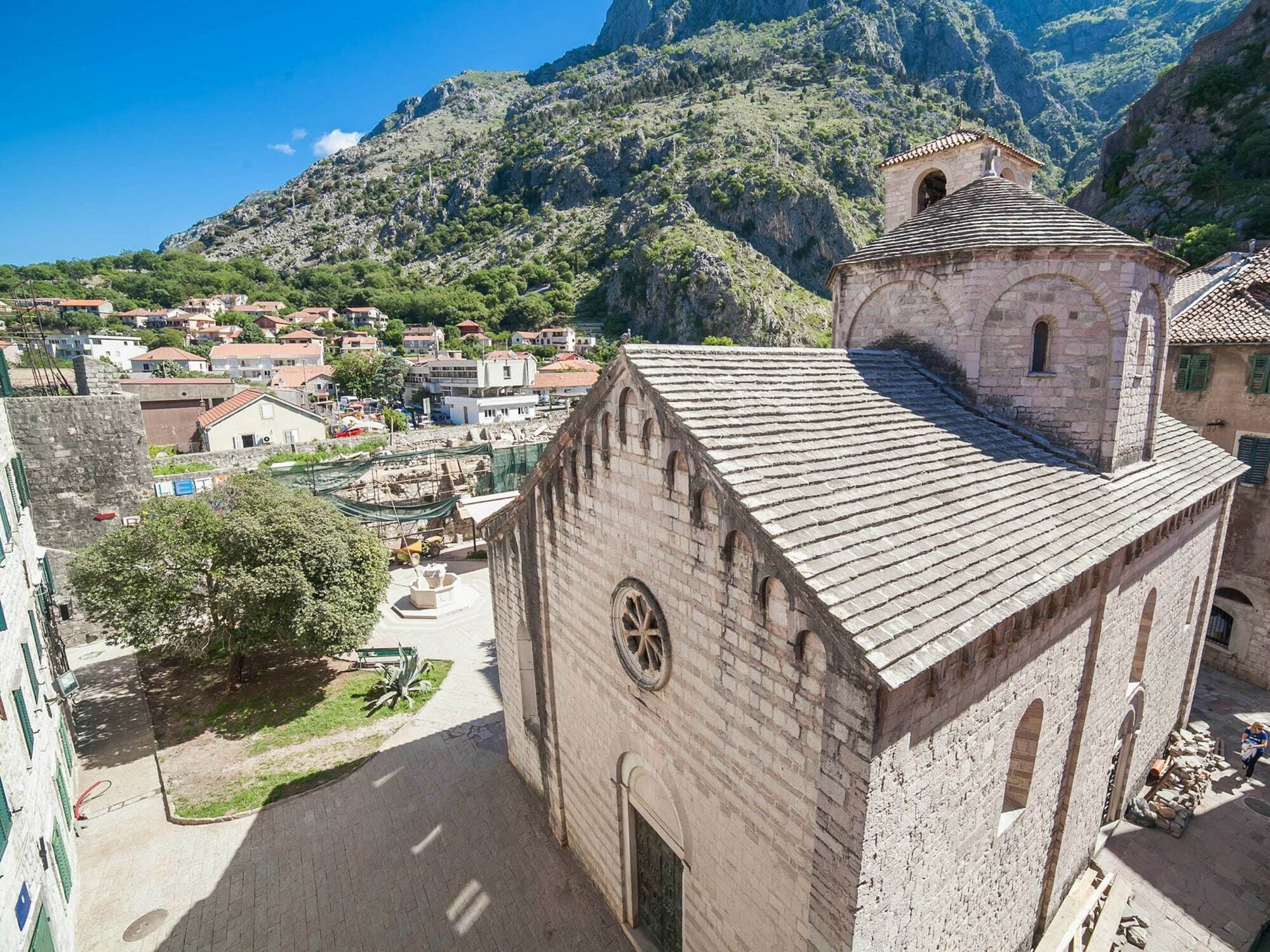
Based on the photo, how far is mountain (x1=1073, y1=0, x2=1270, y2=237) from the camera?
131ft

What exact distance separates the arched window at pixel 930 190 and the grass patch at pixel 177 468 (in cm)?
3311

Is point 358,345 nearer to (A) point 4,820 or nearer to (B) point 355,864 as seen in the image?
(B) point 355,864

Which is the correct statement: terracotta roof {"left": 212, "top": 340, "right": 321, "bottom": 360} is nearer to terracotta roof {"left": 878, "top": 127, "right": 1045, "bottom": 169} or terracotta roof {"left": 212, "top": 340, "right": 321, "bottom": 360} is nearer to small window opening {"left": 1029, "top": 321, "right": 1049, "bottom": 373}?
terracotta roof {"left": 878, "top": 127, "right": 1045, "bottom": 169}

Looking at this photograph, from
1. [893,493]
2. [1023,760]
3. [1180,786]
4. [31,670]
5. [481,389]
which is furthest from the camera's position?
[481,389]

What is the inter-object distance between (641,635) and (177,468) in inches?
1313

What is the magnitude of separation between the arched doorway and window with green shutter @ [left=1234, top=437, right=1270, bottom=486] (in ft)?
60.9

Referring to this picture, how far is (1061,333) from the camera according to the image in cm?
984

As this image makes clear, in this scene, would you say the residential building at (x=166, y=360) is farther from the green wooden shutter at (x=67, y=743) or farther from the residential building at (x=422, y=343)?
the green wooden shutter at (x=67, y=743)

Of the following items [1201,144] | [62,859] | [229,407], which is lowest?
[62,859]

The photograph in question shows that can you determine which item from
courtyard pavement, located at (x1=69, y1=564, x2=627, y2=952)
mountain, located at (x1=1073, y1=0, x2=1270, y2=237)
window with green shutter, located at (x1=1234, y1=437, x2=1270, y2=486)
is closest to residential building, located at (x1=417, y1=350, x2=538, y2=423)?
courtyard pavement, located at (x1=69, y1=564, x2=627, y2=952)

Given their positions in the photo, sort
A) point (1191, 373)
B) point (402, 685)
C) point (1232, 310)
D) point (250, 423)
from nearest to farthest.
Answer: point (402, 685)
point (1232, 310)
point (1191, 373)
point (250, 423)

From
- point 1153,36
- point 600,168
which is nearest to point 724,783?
point 600,168

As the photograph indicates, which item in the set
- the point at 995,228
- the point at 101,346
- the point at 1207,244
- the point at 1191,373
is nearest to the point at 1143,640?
the point at 995,228

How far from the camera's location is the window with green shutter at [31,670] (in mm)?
8891
